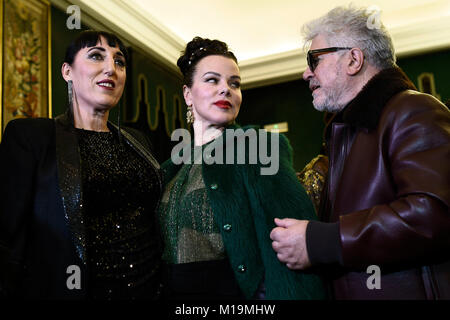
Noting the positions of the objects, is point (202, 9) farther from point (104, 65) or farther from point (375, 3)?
point (104, 65)

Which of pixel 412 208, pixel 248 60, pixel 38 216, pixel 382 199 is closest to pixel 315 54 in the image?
pixel 382 199

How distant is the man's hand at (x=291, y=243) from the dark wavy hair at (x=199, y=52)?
885 mm

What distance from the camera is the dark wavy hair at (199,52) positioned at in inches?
75.8

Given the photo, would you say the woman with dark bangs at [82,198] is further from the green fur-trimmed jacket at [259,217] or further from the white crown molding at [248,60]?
the white crown molding at [248,60]

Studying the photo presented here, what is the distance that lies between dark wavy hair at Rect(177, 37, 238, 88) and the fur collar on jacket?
2.20ft

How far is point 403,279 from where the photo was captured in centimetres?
Result: 128

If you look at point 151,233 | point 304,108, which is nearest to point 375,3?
point 304,108

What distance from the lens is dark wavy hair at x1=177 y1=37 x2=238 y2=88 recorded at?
75.8 inches

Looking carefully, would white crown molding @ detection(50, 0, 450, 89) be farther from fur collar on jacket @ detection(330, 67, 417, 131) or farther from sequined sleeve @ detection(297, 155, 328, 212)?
fur collar on jacket @ detection(330, 67, 417, 131)

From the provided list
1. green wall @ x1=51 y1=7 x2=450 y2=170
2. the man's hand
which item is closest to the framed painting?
green wall @ x1=51 y1=7 x2=450 y2=170

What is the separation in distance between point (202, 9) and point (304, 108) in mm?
2450

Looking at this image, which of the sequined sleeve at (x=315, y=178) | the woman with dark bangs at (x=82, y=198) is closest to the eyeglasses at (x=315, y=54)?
the sequined sleeve at (x=315, y=178)

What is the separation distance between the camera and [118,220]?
1672mm

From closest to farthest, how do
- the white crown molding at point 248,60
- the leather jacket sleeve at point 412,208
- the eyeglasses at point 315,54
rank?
the leather jacket sleeve at point 412,208 < the eyeglasses at point 315,54 < the white crown molding at point 248,60
